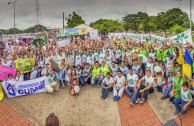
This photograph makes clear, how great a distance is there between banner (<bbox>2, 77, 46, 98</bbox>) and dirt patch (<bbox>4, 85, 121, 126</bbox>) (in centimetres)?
23

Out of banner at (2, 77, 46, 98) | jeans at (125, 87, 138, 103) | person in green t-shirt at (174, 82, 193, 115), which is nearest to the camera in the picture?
person in green t-shirt at (174, 82, 193, 115)

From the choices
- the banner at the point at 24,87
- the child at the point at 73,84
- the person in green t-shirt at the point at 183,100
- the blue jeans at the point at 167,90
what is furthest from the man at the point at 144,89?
the banner at the point at 24,87

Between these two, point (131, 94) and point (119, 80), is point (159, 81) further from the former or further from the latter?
point (119, 80)

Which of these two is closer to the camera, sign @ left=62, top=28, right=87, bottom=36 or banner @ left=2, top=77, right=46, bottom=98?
banner @ left=2, top=77, right=46, bottom=98

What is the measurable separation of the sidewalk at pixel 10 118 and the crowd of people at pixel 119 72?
1.54 metres

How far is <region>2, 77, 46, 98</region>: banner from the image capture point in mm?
9844

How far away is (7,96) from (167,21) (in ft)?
183

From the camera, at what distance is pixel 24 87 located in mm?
10109

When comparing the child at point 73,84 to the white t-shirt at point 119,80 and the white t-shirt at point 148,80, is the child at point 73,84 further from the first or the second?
the white t-shirt at point 148,80

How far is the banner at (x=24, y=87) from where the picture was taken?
388 inches

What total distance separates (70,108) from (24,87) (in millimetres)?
2423

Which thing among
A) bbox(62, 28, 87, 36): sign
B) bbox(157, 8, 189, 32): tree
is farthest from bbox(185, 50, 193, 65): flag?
bbox(157, 8, 189, 32): tree

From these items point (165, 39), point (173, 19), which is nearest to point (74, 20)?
point (173, 19)

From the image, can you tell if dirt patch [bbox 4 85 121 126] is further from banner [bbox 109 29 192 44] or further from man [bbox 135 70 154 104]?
banner [bbox 109 29 192 44]
